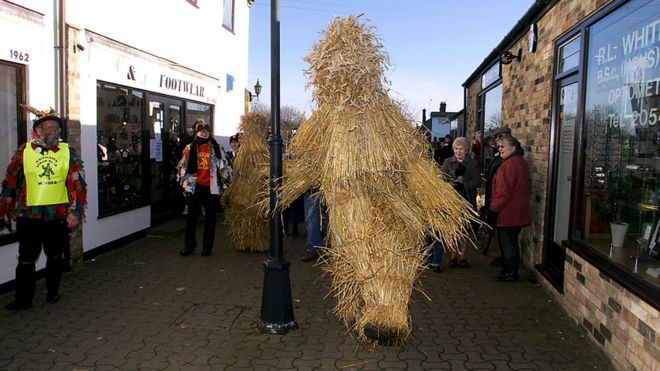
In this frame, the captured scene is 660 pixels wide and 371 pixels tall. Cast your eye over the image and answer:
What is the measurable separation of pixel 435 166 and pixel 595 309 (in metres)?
1.76

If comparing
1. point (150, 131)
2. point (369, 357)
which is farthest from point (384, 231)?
point (150, 131)

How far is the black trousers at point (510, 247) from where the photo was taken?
5.93 metres

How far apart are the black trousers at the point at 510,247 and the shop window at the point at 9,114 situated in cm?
551

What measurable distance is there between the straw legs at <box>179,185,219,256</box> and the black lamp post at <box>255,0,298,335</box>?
9.79 ft

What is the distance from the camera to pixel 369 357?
396cm

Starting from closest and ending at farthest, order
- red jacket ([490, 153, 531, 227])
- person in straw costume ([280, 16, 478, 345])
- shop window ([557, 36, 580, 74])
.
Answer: person in straw costume ([280, 16, 478, 345]) < shop window ([557, 36, 580, 74]) < red jacket ([490, 153, 531, 227])

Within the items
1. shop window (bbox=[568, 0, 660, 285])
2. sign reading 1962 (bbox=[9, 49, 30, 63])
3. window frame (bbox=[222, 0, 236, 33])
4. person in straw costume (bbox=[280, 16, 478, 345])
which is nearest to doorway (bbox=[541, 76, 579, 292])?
shop window (bbox=[568, 0, 660, 285])

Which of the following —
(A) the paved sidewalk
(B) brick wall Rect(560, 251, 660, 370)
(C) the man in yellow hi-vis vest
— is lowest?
(A) the paved sidewalk

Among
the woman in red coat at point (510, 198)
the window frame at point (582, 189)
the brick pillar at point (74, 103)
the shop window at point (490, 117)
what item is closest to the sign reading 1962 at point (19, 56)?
the brick pillar at point (74, 103)

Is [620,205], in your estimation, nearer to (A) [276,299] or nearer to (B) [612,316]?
(B) [612,316]

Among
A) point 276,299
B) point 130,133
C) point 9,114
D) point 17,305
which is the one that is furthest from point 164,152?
point 276,299

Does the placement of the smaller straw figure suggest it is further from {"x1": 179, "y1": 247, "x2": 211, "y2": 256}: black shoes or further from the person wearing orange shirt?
{"x1": 179, "y1": 247, "x2": 211, "y2": 256}: black shoes

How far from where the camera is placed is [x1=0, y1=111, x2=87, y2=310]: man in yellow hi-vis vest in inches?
189

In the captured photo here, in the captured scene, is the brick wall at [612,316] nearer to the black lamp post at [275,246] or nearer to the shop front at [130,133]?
the black lamp post at [275,246]
